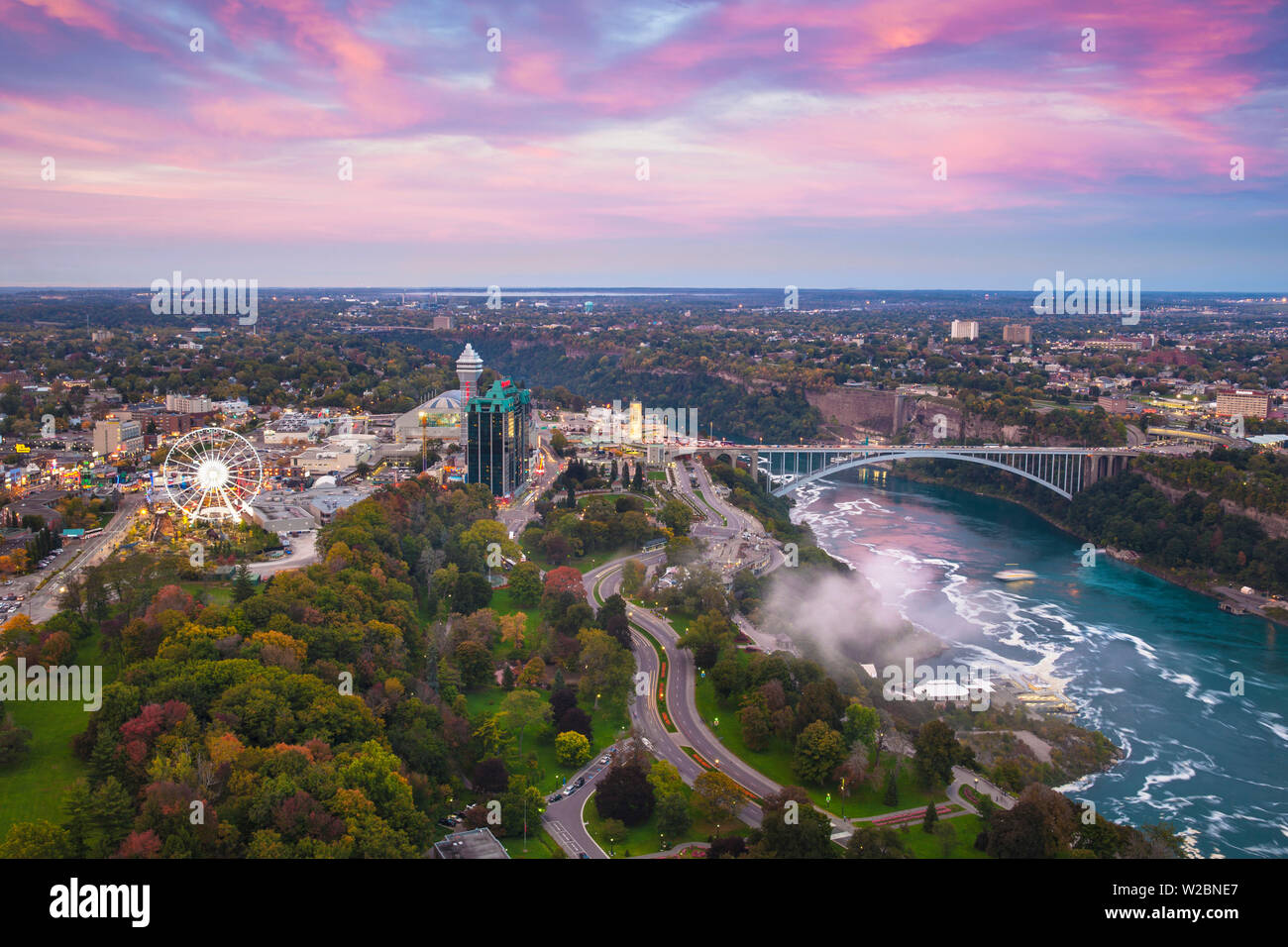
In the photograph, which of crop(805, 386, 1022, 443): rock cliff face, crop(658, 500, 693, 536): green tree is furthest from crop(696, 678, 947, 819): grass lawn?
crop(805, 386, 1022, 443): rock cliff face

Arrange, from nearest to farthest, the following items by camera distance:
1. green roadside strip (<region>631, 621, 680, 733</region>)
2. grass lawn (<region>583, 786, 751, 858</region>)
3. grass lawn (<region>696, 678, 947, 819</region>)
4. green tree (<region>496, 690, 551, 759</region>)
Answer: grass lawn (<region>583, 786, 751, 858</region>), grass lawn (<region>696, 678, 947, 819</region>), green tree (<region>496, 690, 551, 759</region>), green roadside strip (<region>631, 621, 680, 733</region>)

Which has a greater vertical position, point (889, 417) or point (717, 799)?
point (889, 417)

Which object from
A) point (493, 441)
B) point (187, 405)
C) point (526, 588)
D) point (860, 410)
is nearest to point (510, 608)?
point (526, 588)

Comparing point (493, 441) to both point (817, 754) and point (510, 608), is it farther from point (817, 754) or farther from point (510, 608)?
point (817, 754)

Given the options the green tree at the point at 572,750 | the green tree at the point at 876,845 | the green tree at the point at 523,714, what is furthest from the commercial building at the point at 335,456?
the green tree at the point at 876,845

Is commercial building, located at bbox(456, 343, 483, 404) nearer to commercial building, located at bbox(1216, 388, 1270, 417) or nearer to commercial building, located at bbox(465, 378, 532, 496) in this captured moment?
commercial building, located at bbox(465, 378, 532, 496)

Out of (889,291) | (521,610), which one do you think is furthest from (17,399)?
(889,291)
